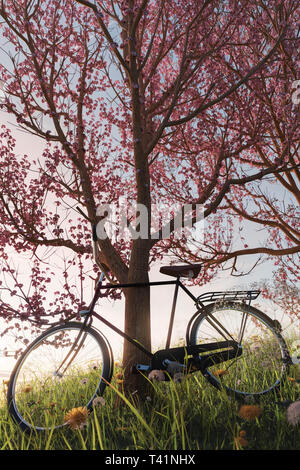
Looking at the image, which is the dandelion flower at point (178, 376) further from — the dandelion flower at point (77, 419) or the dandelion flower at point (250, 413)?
the dandelion flower at point (77, 419)

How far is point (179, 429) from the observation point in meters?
3.41

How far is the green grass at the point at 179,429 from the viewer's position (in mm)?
3189

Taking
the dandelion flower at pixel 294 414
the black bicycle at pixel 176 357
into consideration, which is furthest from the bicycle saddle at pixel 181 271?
the dandelion flower at pixel 294 414

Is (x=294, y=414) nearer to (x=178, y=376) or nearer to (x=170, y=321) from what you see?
(x=178, y=376)

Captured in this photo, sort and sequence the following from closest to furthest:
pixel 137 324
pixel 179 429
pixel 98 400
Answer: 1. pixel 179 429
2. pixel 98 400
3. pixel 137 324

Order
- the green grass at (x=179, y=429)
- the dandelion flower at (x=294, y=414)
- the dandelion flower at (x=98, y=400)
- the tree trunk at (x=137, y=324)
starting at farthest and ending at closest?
the tree trunk at (x=137, y=324)
the dandelion flower at (x=98, y=400)
the green grass at (x=179, y=429)
the dandelion flower at (x=294, y=414)

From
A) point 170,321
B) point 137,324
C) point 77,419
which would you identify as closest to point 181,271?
point 170,321

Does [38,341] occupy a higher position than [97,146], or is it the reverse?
[97,146]

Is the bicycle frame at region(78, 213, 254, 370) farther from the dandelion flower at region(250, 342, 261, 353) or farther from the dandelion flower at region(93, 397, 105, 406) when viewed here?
the dandelion flower at region(93, 397, 105, 406)

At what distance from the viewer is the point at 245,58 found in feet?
25.6

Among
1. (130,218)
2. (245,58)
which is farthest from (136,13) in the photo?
(245,58)

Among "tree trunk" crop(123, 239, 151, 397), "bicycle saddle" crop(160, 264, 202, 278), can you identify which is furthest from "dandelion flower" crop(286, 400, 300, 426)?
"tree trunk" crop(123, 239, 151, 397)

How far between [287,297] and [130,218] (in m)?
2.78
